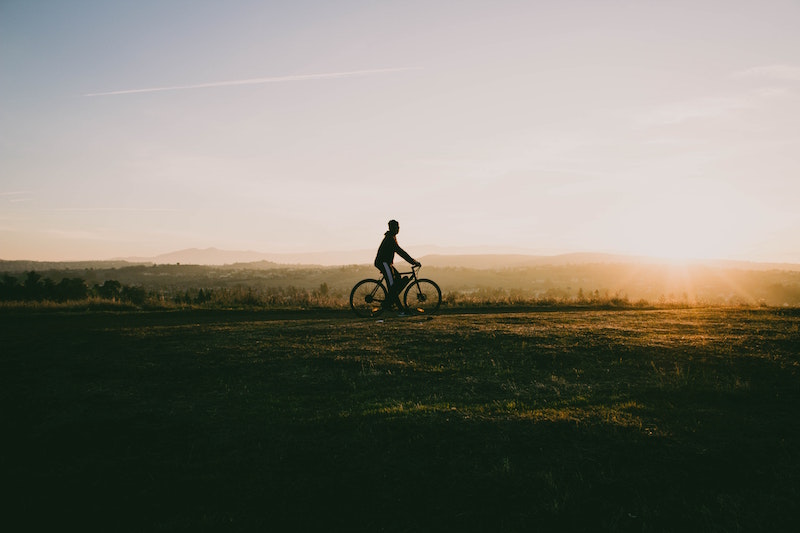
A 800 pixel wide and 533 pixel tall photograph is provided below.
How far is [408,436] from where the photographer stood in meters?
5.47

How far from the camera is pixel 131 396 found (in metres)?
7.12

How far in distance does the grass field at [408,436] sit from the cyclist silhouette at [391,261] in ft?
14.8

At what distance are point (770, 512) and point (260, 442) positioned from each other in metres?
4.90

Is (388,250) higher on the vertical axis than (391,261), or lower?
higher

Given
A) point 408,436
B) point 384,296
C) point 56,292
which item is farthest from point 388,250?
point 56,292

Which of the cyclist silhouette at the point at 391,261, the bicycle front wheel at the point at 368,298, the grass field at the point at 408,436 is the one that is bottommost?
the grass field at the point at 408,436

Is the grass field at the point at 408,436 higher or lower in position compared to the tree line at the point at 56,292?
lower

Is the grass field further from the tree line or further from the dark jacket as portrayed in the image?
the tree line

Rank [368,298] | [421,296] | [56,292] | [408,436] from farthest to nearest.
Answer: [56,292]
[421,296]
[368,298]
[408,436]

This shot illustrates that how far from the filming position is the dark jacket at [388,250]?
1419cm

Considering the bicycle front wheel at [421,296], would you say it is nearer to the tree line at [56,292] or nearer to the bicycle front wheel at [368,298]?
the bicycle front wheel at [368,298]

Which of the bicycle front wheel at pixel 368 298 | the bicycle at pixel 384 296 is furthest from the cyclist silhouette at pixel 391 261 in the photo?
the bicycle front wheel at pixel 368 298

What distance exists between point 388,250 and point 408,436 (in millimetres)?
9154

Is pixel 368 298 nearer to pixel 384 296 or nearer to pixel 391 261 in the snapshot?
pixel 384 296
